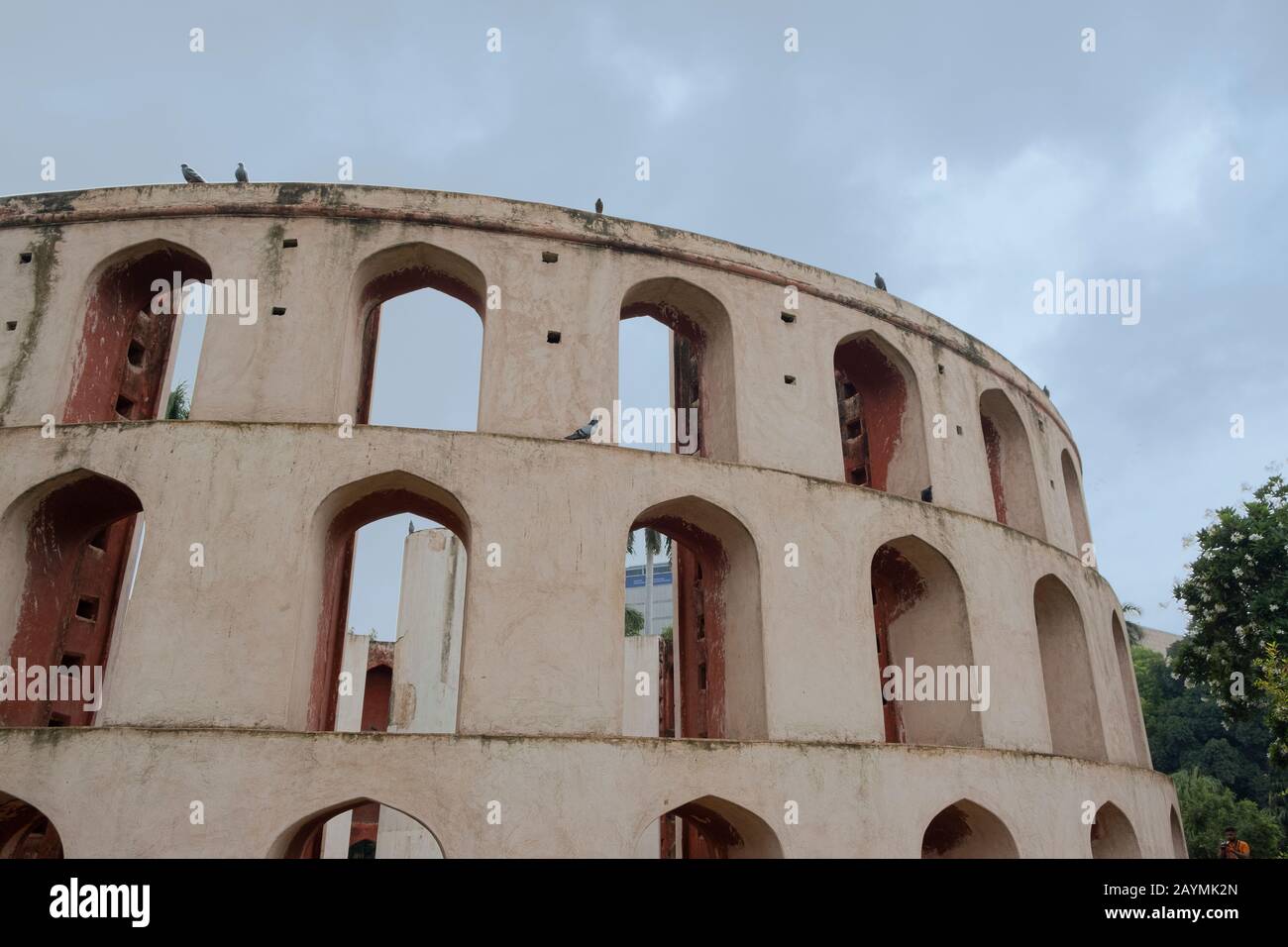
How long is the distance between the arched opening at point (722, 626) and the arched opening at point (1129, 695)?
592 cm

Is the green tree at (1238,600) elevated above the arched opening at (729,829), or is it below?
above

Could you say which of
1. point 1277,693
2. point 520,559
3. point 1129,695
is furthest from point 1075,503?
point 520,559

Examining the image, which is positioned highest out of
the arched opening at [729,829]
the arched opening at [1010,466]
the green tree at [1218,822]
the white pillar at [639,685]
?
the arched opening at [1010,466]

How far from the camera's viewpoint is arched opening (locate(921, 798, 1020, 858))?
9977 mm

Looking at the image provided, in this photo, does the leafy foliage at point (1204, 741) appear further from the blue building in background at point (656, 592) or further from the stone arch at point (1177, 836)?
the blue building in background at point (656, 592)

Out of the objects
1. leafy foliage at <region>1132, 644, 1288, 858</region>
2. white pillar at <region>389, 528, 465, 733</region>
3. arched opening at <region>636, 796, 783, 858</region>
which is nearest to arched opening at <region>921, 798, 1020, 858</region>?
arched opening at <region>636, 796, 783, 858</region>

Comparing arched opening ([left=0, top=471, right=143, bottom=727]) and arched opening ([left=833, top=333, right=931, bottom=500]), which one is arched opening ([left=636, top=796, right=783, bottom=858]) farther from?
arched opening ([left=0, top=471, right=143, bottom=727])

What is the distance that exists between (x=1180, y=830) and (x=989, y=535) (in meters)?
5.60

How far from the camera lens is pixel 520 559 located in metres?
9.27

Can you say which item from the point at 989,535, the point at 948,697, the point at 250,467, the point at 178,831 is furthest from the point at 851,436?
the point at 178,831

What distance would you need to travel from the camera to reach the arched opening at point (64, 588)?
9.50m

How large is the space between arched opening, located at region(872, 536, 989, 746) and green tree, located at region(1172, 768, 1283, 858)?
577 inches

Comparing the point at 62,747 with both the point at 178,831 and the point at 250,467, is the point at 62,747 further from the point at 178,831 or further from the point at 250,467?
the point at 250,467

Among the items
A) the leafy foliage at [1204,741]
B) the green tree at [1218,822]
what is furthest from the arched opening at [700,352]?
the leafy foliage at [1204,741]
